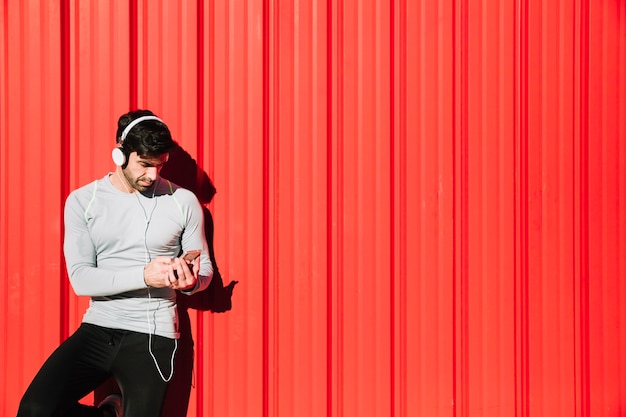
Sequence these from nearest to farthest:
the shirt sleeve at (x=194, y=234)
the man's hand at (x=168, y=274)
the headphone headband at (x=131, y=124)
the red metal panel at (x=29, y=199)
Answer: the man's hand at (x=168, y=274) < the headphone headband at (x=131, y=124) < the shirt sleeve at (x=194, y=234) < the red metal panel at (x=29, y=199)

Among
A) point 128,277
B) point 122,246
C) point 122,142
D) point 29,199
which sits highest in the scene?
point 122,142

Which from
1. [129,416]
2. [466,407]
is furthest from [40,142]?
[466,407]

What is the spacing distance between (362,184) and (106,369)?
157 cm

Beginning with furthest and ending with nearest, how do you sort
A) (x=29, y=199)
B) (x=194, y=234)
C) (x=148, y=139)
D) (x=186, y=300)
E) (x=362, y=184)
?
(x=362, y=184) < (x=186, y=300) < (x=29, y=199) < (x=194, y=234) < (x=148, y=139)

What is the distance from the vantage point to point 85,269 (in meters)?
2.30

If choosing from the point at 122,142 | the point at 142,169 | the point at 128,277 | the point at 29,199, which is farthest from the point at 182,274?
the point at 29,199

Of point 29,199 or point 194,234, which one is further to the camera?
point 29,199

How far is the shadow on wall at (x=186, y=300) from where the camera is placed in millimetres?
2842

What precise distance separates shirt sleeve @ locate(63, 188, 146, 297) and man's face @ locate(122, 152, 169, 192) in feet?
0.84

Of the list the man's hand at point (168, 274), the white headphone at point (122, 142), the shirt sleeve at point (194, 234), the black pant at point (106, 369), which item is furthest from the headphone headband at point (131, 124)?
the black pant at point (106, 369)

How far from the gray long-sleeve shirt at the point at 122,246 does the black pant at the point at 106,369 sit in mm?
56

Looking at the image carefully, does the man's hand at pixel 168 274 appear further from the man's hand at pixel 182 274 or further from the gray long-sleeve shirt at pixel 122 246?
the gray long-sleeve shirt at pixel 122 246

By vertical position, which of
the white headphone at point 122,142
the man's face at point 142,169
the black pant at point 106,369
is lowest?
the black pant at point 106,369

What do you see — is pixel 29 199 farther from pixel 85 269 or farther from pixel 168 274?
pixel 168 274
